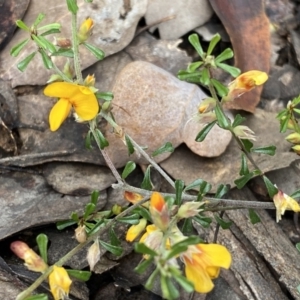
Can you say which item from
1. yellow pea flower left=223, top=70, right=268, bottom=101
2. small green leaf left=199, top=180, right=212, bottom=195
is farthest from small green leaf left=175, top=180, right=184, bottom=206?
yellow pea flower left=223, top=70, right=268, bottom=101

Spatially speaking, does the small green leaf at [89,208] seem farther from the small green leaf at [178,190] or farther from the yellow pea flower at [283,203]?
the yellow pea flower at [283,203]

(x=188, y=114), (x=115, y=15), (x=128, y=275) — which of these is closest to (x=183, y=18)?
(x=115, y=15)

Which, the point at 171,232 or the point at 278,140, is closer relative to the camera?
the point at 171,232

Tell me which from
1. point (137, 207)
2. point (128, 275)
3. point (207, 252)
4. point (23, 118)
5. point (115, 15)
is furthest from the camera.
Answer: point (115, 15)

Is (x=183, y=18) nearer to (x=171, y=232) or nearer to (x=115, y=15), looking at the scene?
(x=115, y=15)

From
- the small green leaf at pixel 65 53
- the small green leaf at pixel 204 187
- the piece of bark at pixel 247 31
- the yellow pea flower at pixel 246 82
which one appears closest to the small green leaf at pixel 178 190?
the small green leaf at pixel 204 187

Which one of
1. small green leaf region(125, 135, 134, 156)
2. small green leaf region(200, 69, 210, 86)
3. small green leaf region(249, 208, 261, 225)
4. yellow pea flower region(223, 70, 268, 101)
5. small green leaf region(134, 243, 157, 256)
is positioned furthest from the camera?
small green leaf region(249, 208, 261, 225)

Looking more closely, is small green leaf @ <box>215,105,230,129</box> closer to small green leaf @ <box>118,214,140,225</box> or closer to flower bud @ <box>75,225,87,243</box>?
small green leaf @ <box>118,214,140,225</box>
